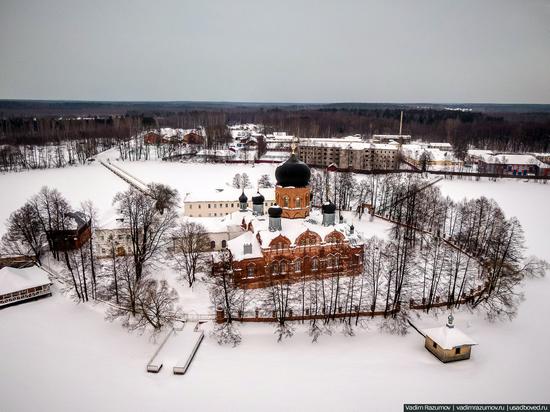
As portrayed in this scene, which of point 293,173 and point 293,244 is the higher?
point 293,173

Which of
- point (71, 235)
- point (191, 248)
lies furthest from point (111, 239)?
point (191, 248)

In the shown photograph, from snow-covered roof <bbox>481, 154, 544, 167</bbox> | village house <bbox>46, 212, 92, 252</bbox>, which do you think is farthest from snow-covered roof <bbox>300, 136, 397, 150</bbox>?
village house <bbox>46, 212, 92, 252</bbox>

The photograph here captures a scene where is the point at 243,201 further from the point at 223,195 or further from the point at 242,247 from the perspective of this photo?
the point at 242,247

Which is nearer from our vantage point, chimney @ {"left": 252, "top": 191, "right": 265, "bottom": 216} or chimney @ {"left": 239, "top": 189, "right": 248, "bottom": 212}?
chimney @ {"left": 252, "top": 191, "right": 265, "bottom": 216}

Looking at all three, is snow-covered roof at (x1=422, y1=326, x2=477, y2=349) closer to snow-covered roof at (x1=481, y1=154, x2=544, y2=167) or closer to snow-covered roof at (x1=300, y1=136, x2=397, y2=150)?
snow-covered roof at (x1=300, y1=136, x2=397, y2=150)

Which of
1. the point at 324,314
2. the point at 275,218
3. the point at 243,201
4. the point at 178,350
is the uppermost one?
the point at 275,218
